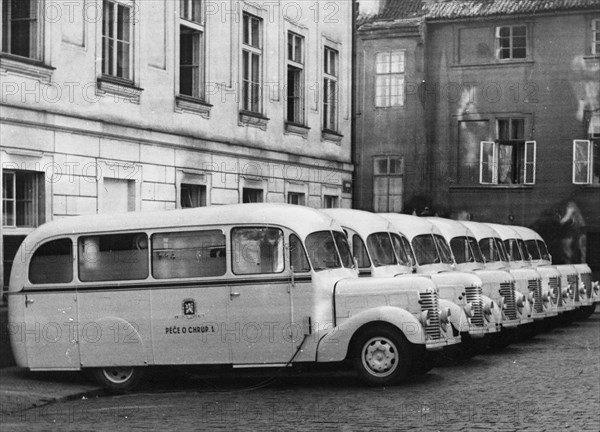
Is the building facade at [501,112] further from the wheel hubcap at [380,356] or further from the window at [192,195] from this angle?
the wheel hubcap at [380,356]

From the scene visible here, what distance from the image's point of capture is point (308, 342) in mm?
13148

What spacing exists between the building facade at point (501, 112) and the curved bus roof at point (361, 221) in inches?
725

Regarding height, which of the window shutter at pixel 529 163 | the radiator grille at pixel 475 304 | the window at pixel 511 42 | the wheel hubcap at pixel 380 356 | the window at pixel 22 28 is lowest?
the wheel hubcap at pixel 380 356

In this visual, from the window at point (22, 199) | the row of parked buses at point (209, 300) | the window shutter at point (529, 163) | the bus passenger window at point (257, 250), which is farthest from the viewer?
the window shutter at point (529, 163)

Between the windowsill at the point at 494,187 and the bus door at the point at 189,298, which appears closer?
the bus door at the point at 189,298

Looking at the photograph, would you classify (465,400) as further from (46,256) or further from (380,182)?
(380,182)

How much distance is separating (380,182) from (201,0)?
1828 cm

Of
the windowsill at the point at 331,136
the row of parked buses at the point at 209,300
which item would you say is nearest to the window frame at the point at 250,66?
the windowsill at the point at 331,136

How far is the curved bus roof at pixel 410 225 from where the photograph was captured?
57.8 feet

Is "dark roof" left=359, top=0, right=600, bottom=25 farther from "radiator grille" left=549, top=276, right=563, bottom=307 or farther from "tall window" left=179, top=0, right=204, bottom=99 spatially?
"tall window" left=179, top=0, right=204, bottom=99

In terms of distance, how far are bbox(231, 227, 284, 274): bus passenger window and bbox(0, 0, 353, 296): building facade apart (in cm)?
342

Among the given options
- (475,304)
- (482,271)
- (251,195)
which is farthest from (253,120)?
(475,304)

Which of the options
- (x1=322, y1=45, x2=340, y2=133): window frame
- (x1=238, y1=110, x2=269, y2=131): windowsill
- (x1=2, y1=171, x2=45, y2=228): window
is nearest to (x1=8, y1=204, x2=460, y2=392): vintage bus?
(x1=2, y1=171, x2=45, y2=228): window

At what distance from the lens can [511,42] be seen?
3594 centimetres
